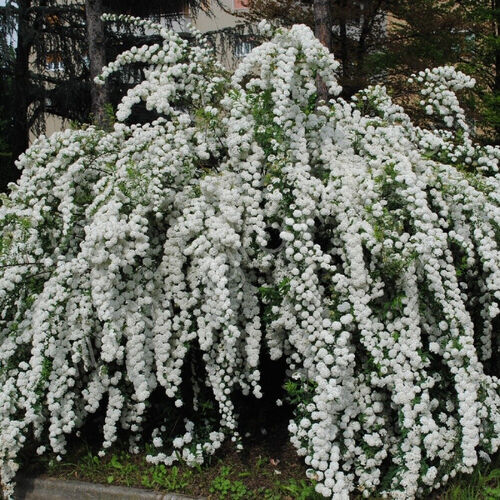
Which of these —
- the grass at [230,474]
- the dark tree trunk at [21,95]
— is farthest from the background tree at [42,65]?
the grass at [230,474]

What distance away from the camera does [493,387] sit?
12.1 feet

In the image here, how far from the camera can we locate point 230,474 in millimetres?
3949

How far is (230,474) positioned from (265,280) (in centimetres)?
131

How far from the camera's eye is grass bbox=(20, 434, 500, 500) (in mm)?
3633

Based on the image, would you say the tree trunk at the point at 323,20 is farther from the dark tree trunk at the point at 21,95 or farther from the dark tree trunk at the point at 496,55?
the dark tree trunk at the point at 21,95

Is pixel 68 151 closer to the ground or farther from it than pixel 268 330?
farther from it

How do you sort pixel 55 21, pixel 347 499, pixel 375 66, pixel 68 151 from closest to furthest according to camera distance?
pixel 347 499 → pixel 68 151 → pixel 375 66 → pixel 55 21

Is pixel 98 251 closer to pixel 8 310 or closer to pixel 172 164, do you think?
pixel 172 164

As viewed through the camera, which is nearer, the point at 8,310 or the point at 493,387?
the point at 493,387

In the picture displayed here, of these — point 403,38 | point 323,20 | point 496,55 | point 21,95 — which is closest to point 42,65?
point 21,95

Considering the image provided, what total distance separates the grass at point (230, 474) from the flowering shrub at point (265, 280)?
13 centimetres

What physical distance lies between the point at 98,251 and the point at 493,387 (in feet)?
8.50

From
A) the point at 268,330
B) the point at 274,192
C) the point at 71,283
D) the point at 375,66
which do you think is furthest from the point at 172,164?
the point at 375,66

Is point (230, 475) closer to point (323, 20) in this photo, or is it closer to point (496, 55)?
point (323, 20)
